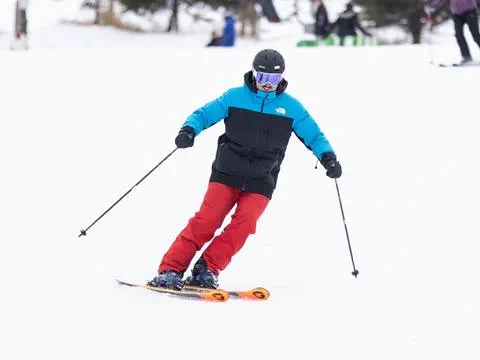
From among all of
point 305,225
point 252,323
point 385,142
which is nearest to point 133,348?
point 252,323

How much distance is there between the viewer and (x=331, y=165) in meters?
5.80

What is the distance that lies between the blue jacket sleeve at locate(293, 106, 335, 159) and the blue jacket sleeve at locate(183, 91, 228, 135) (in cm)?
45

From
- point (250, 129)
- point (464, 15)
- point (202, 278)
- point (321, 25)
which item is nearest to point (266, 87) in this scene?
point (250, 129)

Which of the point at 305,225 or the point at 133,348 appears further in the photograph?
the point at 305,225

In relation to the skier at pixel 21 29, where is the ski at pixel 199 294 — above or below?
above

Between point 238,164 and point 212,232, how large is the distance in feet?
1.47

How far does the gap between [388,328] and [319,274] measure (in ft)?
5.28

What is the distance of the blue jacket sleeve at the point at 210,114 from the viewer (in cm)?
576

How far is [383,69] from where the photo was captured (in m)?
13.3

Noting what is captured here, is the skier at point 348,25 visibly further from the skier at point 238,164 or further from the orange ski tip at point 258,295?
the orange ski tip at point 258,295

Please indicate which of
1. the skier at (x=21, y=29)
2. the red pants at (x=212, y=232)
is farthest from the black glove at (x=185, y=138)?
the skier at (x=21, y=29)

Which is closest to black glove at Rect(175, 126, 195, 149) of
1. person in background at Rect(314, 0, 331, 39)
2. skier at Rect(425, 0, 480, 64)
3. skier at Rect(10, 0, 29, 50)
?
skier at Rect(425, 0, 480, 64)

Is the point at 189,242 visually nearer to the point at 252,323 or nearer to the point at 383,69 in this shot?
the point at 252,323

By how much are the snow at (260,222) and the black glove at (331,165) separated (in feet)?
2.38
